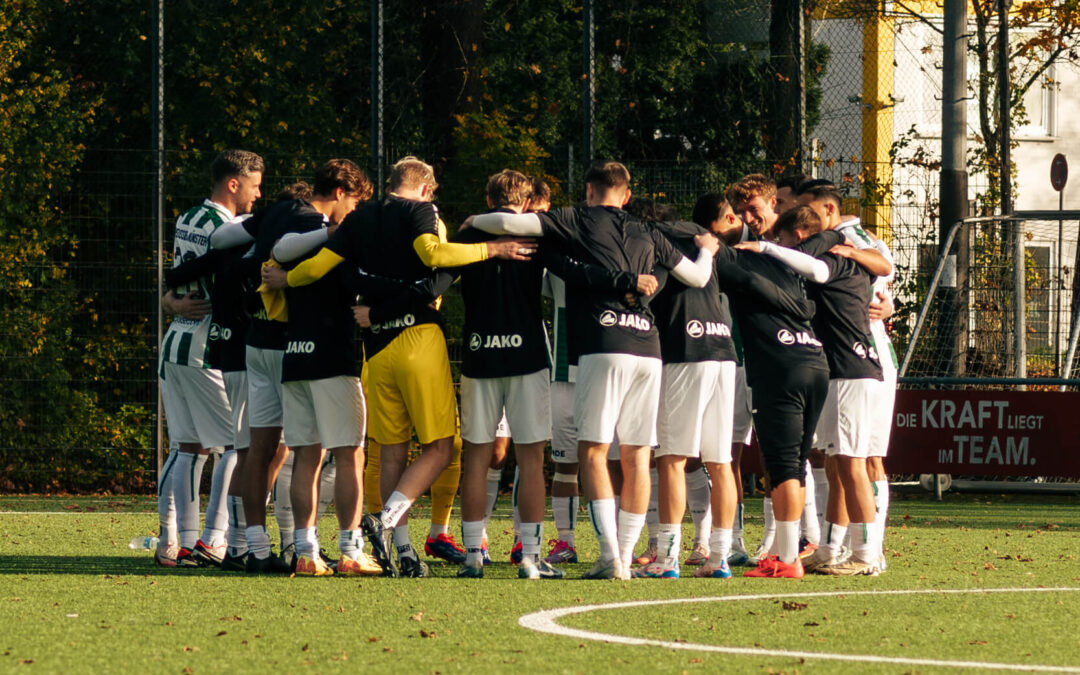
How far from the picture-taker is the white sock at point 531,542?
8.16 meters

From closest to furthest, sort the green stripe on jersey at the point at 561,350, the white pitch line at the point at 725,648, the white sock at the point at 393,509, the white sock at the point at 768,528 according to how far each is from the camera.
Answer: the white pitch line at the point at 725,648
the white sock at the point at 393,509
the white sock at the point at 768,528
the green stripe on jersey at the point at 561,350

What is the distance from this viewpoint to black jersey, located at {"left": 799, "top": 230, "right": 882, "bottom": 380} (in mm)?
8555

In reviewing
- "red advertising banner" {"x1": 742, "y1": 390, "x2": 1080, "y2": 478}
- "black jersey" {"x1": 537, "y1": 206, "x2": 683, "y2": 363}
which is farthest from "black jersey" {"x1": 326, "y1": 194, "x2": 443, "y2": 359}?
"red advertising banner" {"x1": 742, "y1": 390, "x2": 1080, "y2": 478}

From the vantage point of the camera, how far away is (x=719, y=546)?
835 centimetres

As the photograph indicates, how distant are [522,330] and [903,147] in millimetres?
9839

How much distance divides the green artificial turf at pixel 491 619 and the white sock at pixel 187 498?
0.35 meters

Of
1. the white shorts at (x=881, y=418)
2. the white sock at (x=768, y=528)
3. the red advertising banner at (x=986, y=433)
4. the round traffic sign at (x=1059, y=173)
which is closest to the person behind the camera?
the white shorts at (x=881, y=418)

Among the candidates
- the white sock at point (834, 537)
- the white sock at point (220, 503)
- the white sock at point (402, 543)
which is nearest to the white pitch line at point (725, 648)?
the white sock at point (834, 537)

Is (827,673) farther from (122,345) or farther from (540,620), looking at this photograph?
(122,345)

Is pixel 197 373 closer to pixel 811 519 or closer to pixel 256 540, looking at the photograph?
pixel 256 540

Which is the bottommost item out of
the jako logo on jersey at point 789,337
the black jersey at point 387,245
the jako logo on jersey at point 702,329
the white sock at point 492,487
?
the white sock at point 492,487

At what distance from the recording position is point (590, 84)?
15406 mm

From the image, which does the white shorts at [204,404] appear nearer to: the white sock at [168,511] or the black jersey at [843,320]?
the white sock at [168,511]

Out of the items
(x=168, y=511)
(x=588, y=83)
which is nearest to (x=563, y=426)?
(x=168, y=511)
